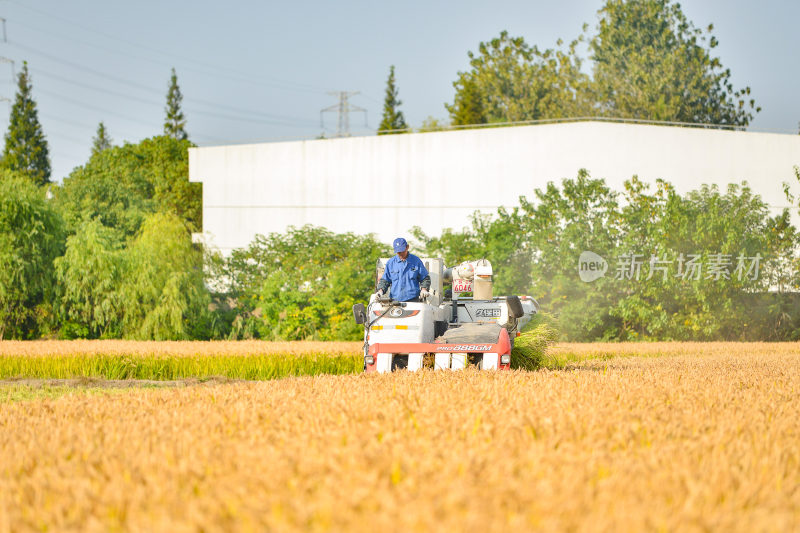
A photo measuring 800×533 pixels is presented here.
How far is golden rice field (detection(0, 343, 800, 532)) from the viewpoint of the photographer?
11.5 ft

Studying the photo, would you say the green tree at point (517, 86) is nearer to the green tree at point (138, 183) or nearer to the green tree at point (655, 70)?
the green tree at point (655, 70)

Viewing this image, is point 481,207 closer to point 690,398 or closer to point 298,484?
point 690,398

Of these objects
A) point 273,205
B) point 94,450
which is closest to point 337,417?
point 94,450

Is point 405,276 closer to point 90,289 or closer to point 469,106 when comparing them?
point 90,289

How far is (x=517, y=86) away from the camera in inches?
3095

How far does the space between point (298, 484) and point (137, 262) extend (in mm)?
26897

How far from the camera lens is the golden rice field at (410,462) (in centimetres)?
352

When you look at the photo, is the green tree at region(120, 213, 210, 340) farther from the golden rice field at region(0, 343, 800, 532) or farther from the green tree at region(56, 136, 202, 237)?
the green tree at region(56, 136, 202, 237)

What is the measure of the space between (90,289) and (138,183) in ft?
151

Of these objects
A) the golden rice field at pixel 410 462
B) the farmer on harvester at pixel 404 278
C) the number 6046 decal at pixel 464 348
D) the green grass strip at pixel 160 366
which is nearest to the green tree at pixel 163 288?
the green grass strip at pixel 160 366

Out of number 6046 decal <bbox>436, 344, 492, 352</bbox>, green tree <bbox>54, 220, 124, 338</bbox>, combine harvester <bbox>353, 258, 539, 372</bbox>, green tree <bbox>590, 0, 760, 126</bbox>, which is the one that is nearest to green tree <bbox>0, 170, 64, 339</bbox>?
green tree <bbox>54, 220, 124, 338</bbox>

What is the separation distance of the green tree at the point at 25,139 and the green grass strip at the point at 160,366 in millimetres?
72724

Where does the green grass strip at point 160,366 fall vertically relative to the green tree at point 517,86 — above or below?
below

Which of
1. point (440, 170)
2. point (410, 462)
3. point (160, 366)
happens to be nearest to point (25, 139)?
point (440, 170)
